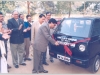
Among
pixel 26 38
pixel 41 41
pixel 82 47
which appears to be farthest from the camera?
pixel 26 38

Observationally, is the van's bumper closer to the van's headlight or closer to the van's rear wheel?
the van's headlight

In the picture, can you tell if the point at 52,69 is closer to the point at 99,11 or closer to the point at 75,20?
the point at 75,20

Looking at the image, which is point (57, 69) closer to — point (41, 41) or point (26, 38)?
point (41, 41)

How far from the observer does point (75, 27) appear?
4141 millimetres

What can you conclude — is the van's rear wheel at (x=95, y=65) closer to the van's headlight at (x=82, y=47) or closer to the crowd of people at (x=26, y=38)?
the van's headlight at (x=82, y=47)

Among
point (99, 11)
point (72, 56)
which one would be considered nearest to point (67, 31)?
point (72, 56)

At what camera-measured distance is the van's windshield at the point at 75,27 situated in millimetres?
3865

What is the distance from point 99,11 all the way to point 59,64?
1616cm

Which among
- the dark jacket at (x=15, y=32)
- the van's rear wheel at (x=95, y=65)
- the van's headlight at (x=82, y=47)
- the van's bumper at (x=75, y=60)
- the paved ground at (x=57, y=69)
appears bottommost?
the paved ground at (x=57, y=69)

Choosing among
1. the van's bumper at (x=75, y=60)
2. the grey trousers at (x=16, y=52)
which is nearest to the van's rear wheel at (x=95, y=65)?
the van's bumper at (x=75, y=60)

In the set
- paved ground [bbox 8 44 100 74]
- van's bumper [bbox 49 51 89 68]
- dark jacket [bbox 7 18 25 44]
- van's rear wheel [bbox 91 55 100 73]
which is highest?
dark jacket [bbox 7 18 25 44]

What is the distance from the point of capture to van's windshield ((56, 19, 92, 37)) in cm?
387

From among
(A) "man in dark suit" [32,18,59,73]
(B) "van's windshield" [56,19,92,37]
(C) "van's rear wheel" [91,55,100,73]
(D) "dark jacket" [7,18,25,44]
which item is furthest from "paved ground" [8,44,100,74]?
(B) "van's windshield" [56,19,92,37]

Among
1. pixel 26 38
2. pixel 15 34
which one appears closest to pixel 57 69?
pixel 26 38
